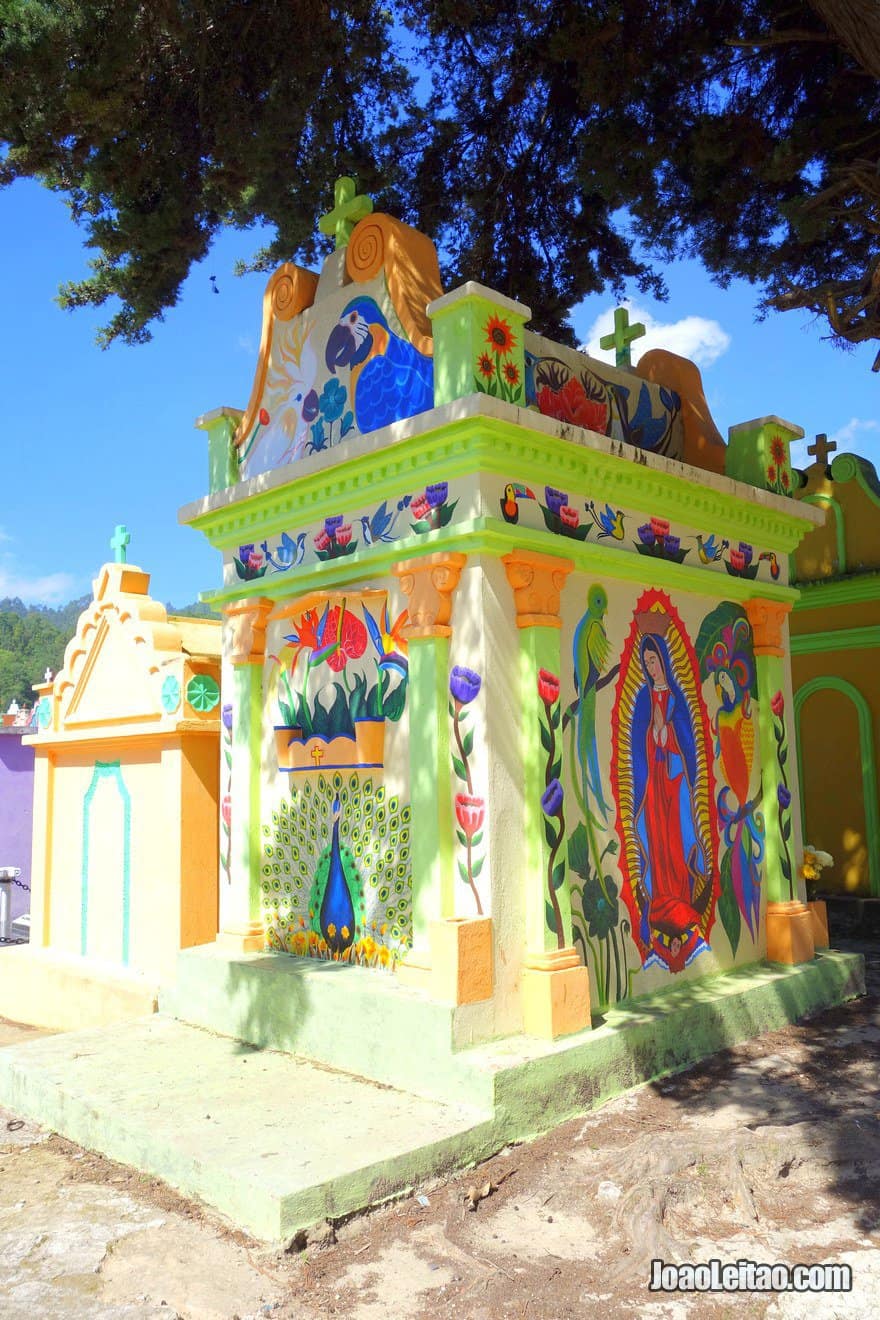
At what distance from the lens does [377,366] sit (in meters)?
6.04

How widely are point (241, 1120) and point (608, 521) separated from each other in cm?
376

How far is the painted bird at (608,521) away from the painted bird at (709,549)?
89 centimetres

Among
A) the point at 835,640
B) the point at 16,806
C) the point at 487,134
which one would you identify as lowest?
the point at 16,806

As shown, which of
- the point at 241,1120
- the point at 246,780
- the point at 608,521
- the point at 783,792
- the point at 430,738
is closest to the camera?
the point at 241,1120

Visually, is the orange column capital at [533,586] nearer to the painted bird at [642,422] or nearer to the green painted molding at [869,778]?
→ the painted bird at [642,422]

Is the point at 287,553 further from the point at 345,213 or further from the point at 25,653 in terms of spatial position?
the point at 25,653

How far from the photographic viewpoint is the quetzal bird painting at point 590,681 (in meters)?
5.71

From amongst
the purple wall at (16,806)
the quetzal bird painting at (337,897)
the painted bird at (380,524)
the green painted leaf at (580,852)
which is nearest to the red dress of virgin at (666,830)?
the green painted leaf at (580,852)

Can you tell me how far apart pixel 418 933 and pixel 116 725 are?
419cm

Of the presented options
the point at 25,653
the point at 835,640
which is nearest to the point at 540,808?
the point at 835,640

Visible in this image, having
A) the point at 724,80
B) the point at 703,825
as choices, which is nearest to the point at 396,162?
the point at 724,80

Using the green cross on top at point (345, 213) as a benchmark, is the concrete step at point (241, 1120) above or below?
below

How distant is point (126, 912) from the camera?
8.16m

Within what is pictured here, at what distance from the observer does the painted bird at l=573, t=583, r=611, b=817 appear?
5711 mm
